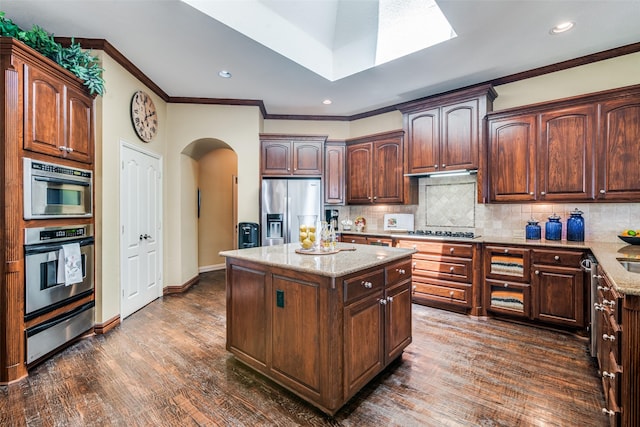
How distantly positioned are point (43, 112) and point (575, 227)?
5335 mm

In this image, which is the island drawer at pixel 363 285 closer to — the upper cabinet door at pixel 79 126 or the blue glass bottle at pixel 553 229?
the blue glass bottle at pixel 553 229

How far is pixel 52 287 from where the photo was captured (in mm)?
2504

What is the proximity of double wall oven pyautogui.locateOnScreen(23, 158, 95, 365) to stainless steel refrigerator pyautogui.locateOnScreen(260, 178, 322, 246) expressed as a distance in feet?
7.12

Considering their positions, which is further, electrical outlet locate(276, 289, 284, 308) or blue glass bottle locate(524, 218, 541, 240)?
blue glass bottle locate(524, 218, 541, 240)

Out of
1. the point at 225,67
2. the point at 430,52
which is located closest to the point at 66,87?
the point at 225,67

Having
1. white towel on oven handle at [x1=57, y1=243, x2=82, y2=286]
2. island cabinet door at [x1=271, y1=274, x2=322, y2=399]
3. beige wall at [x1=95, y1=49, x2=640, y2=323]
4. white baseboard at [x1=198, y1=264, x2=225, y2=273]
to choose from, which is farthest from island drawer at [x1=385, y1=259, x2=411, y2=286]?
white baseboard at [x1=198, y1=264, x2=225, y2=273]

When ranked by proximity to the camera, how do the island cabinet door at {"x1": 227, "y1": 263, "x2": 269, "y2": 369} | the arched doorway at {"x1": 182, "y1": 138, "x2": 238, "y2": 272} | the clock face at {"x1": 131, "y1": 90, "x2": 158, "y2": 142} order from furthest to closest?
the arched doorway at {"x1": 182, "y1": 138, "x2": 238, "y2": 272}
the clock face at {"x1": 131, "y1": 90, "x2": 158, "y2": 142}
the island cabinet door at {"x1": 227, "y1": 263, "x2": 269, "y2": 369}

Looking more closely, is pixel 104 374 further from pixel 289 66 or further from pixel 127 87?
pixel 289 66

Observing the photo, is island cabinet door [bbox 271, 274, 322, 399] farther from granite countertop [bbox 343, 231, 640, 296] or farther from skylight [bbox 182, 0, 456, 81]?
skylight [bbox 182, 0, 456, 81]

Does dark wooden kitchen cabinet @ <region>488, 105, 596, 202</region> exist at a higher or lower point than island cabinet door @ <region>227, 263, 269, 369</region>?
higher

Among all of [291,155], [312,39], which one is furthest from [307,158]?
[312,39]

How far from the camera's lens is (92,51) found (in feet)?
9.94

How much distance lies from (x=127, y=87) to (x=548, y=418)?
4.94m

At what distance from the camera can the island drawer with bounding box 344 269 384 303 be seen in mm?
1825
